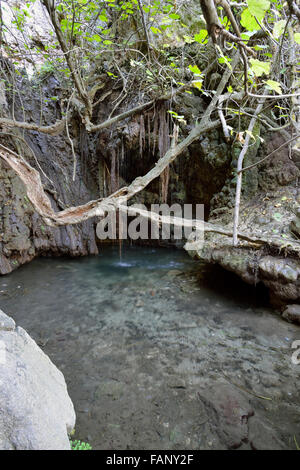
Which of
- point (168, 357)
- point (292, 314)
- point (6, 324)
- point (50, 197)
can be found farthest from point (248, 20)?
point (50, 197)

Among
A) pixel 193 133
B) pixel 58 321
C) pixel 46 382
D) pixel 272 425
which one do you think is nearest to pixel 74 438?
pixel 46 382

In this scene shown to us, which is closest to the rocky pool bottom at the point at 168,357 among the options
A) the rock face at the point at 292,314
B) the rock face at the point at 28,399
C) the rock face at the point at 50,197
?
the rock face at the point at 292,314

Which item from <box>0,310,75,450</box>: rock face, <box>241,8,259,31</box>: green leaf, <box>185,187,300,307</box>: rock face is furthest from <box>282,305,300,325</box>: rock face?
<box>241,8,259,31</box>: green leaf

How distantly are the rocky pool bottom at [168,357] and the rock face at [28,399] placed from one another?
44cm

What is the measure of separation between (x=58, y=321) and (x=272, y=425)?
2.67 metres

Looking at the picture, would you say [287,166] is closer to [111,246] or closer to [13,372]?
[13,372]

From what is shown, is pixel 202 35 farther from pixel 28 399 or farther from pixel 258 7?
pixel 28 399

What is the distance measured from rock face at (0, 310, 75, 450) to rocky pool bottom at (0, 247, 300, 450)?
0.44 metres

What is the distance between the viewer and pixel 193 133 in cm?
373

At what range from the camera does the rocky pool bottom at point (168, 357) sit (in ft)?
5.40

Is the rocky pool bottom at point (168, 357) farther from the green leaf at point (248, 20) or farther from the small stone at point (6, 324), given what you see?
the green leaf at point (248, 20)

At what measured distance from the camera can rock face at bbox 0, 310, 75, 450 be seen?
1063 mm

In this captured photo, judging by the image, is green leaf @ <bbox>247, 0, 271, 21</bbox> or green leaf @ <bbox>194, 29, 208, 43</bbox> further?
green leaf @ <bbox>194, 29, 208, 43</bbox>

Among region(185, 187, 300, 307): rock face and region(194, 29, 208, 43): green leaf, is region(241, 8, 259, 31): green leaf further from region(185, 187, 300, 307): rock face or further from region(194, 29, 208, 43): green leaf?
region(185, 187, 300, 307): rock face
